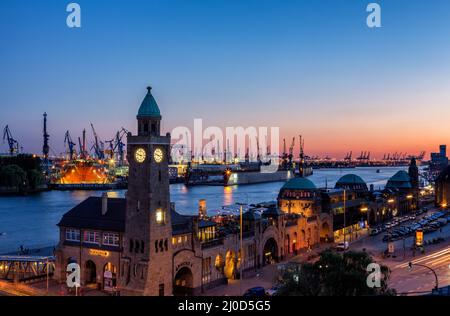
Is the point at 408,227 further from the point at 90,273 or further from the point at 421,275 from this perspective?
the point at 90,273

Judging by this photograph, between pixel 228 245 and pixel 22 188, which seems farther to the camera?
pixel 22 188

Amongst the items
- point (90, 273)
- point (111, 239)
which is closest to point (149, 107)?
point (111, 239)

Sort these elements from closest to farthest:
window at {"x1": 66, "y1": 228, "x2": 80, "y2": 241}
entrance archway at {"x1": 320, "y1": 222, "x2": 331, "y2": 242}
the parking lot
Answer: window at {"x1": 66, "y1": 228, "x2": 80, "y2": 241}
entrance archway at {"x1": 320, "y1": 222, "x2": 331, "y2": 242}
the parking lot

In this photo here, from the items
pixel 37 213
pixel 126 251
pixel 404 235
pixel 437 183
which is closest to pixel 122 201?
pixel 126 251

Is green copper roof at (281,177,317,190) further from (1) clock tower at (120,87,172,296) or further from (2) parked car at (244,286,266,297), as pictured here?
(1) clock tower at (120,87,172,296)

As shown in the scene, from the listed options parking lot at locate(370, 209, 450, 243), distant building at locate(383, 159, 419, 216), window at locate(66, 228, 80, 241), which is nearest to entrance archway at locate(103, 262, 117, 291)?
window at locate(66, 228, 80, 241)

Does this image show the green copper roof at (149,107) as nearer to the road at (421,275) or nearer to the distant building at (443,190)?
the road at (421,275)
